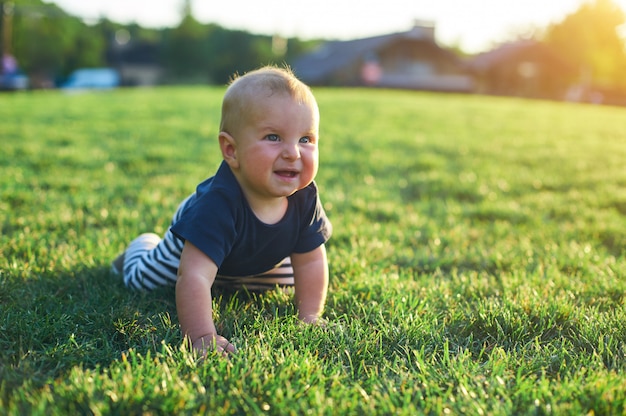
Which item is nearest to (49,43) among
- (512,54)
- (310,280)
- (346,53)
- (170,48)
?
(170,48)

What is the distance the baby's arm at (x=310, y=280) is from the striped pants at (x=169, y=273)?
0.61 ft

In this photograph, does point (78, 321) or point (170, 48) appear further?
point (170, 48)

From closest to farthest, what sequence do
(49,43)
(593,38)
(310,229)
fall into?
(310,229)
(593,38)
(49,43)

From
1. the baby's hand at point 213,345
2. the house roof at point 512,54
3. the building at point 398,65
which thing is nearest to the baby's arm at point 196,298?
the baby's hand at point 213,345

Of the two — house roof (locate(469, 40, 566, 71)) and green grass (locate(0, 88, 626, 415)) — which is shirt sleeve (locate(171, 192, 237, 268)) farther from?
house roof (locate(469, 40, 566, 71))

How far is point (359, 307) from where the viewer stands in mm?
2613

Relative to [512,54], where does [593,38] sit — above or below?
above

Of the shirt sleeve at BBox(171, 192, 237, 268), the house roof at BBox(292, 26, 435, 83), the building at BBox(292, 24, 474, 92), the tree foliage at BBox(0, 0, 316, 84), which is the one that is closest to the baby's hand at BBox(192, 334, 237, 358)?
the shirt sleeve at BBox(171, 192, 237, 268)

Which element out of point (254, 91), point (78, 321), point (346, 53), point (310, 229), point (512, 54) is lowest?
point (78, 321)

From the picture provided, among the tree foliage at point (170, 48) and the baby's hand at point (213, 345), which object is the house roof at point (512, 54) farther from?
the baby's hand at point (213, 345)

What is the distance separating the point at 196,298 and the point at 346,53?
141 feet

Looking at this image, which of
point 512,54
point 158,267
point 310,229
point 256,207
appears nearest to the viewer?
point 256,207

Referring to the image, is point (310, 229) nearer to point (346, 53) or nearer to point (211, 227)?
point (211, 227)

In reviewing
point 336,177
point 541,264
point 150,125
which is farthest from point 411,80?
point 541,264
